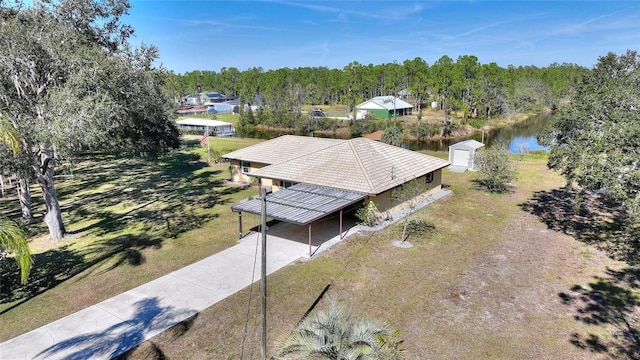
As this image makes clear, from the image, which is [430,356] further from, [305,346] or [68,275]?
[68,275]

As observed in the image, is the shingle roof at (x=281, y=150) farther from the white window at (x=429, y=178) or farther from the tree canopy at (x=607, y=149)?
the tree canopy at (x=607, y=149)

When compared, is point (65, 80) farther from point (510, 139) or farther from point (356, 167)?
point (510, 139)

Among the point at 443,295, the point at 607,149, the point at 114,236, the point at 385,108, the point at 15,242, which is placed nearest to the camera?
the point at 15,242

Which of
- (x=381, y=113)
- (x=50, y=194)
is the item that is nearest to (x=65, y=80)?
(x=50, y=194)

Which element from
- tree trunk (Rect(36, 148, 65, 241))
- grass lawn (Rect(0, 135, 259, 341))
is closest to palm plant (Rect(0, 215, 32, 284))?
grass lawn (Rect(0, 135, 259, 341))

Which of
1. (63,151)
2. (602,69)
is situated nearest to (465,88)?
(602,69)

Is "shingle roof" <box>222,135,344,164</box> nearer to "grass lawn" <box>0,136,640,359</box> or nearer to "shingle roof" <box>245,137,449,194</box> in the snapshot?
"shingle roof" <box>245,137,449,194</box>
